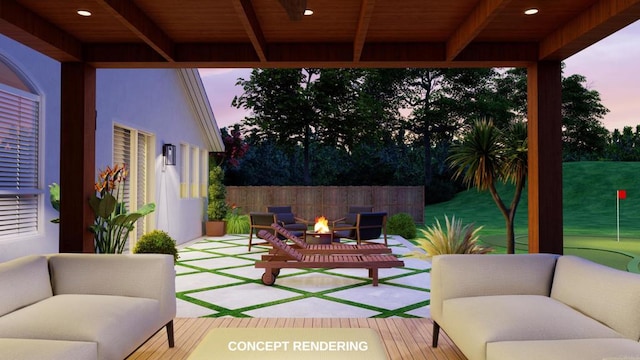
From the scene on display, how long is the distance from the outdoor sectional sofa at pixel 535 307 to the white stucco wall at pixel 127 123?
447 centimetres

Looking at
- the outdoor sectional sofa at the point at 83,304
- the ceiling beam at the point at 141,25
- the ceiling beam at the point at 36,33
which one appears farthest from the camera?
the ceiling beam at the point at 36,33

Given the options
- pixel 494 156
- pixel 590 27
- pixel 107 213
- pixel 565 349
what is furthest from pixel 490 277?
pixel 494 156

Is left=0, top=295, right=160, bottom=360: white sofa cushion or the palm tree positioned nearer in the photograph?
left=0, top=295, right=160, bottom=360: white sofa cushion

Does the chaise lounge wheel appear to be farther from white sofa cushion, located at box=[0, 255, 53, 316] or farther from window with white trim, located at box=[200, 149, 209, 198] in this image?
window with white trim, located at box=[200, 149, 209, 198]

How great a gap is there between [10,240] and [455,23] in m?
4.94

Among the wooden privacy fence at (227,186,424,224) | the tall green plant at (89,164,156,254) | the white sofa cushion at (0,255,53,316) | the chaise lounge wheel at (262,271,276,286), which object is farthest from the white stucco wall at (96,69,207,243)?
the white sofa cushion at (0,255,53,316)

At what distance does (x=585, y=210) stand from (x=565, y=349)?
24.2 m

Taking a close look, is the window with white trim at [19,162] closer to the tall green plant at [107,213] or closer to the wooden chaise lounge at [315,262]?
the tall green plant at [107,213]

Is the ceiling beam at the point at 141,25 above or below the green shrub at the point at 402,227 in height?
above

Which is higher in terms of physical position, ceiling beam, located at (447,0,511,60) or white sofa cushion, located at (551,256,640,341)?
ceiling beam, located at (447,0,511,60)

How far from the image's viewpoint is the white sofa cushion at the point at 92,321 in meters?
2.61

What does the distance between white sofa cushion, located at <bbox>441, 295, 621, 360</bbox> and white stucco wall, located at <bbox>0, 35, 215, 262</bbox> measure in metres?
4.52

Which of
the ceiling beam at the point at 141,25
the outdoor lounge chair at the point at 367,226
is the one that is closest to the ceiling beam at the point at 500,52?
the ceiling beam at the point at 141,25

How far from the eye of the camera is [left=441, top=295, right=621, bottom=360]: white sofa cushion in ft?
8.41
